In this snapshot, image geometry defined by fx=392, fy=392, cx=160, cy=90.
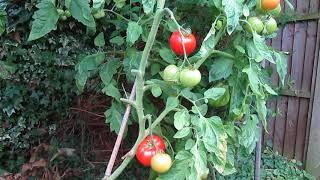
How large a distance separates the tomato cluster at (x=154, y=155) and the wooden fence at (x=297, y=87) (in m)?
1.96

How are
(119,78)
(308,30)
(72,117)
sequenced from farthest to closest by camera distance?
(308,30) → (72,117) → (119,78)

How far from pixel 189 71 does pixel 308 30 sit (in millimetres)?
2057

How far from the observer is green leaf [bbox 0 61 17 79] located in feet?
5.88

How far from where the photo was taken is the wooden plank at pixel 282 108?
9.31 feet

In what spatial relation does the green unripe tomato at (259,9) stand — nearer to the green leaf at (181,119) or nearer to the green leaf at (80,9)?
the green leaf at (181,119)

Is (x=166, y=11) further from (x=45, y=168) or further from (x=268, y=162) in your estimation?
(x=268, y=162)

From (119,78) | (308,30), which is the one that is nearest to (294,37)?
(308,30)

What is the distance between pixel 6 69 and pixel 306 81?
2.00m

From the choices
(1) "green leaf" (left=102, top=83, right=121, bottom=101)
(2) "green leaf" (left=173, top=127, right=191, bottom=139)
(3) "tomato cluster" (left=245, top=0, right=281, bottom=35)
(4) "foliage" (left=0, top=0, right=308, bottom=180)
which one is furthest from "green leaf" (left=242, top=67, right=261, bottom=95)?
(1) "green leaf" (left=102, top=83, right=121, bottom=101)

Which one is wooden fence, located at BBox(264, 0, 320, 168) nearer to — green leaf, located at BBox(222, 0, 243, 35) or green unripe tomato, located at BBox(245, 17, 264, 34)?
green unripe tomato, located at BBox(245, 17, 264, 34)

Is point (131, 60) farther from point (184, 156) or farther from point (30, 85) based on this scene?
point (30, 85)

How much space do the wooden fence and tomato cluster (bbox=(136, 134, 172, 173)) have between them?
6.43 feet

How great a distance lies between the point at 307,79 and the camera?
9.11ft

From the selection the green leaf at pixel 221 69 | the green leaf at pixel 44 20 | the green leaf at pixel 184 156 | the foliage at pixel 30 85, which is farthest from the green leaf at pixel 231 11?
the foliage at pixel 30 85
